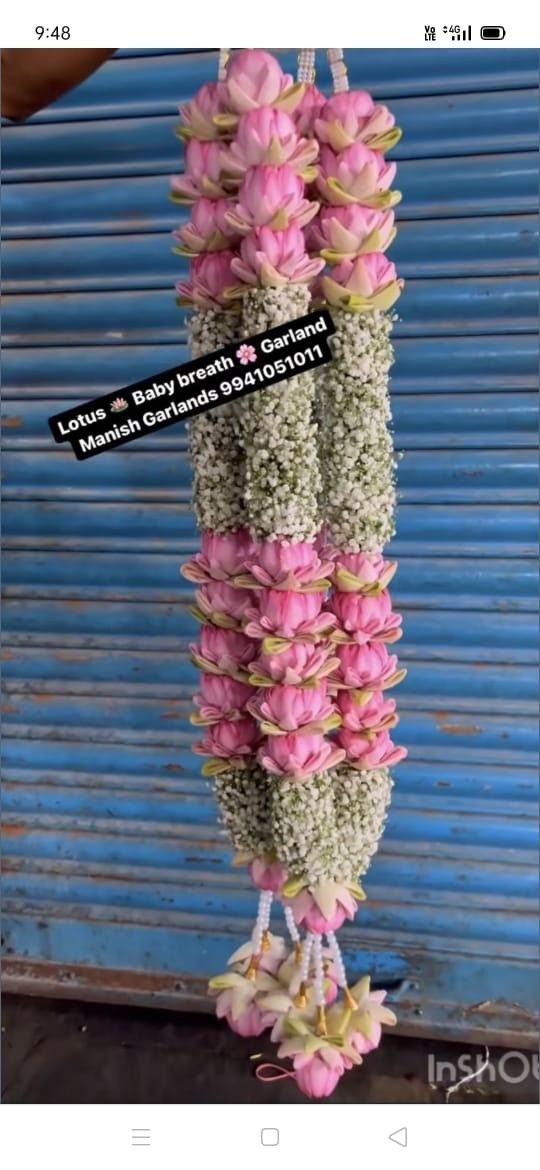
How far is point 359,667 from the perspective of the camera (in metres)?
0.74

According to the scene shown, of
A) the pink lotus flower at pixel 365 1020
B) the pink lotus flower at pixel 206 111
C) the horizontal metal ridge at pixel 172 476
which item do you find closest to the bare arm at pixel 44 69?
the pink lotus flower at pixel 206 111

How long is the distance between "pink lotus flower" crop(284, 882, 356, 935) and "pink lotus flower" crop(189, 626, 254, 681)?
0.70 ft

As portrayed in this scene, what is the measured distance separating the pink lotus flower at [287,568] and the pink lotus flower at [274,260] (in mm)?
213

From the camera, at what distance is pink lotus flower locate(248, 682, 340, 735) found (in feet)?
2.25

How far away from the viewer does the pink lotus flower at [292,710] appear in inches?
27.0

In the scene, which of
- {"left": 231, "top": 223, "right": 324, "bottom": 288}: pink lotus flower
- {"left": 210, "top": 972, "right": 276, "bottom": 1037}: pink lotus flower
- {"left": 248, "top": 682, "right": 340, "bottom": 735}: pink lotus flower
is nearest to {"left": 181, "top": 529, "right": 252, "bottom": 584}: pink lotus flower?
{"left": 248, "top": 682, "right": 340, "bottom": 735}: pink lotus flower

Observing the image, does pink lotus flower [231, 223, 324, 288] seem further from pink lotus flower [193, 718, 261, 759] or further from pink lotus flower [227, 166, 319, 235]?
pink lotus flower [193, 718, 261, 759]

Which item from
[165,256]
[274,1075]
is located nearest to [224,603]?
[165,256]

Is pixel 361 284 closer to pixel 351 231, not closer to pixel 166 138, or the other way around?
pixel 351 231

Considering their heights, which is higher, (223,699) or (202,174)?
(202,174)

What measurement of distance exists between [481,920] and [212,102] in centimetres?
116

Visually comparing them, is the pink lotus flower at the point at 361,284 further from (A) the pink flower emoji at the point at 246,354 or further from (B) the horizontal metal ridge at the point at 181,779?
(B) the horizontal metal ridge at the point at 181,779

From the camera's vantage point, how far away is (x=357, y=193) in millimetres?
656
